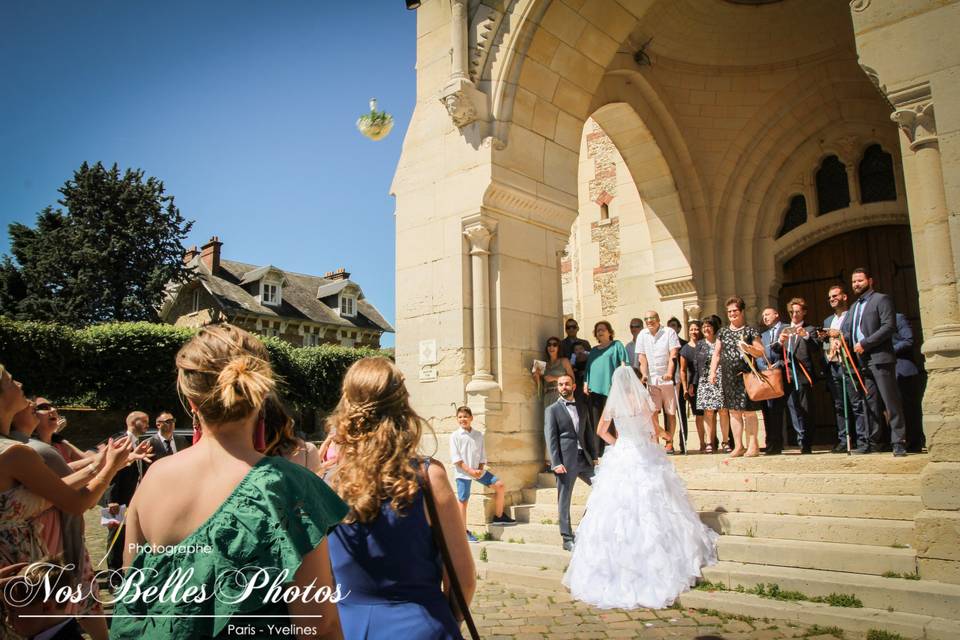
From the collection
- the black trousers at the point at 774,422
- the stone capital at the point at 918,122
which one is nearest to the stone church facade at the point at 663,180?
the stone capital at the point at 918,122

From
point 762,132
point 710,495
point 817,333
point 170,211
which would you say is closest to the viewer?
point 710,495

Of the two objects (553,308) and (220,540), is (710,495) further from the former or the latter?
(220,540)

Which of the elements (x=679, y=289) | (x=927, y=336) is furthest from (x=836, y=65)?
(x=927, y=336)

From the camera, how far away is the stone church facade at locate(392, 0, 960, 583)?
15.7 ft

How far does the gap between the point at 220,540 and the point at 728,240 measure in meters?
10.7

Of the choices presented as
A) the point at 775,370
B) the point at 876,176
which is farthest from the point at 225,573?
the point at 876,176

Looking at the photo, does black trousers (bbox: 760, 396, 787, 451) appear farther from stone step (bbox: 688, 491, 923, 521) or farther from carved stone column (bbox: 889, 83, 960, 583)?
carved stone column (bbox: 889, 83, 960, 583)

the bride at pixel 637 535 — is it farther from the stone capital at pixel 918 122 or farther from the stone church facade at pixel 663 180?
the stone capital at pixel 918 122

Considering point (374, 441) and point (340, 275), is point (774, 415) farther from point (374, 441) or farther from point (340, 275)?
point (340, 275)

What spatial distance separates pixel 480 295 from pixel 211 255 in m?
31.3

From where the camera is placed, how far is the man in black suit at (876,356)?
550 centimetres

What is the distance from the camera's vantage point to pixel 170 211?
3020 centimetres

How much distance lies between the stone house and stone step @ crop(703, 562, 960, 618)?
96.1 feet

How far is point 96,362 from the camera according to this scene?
2214cm
